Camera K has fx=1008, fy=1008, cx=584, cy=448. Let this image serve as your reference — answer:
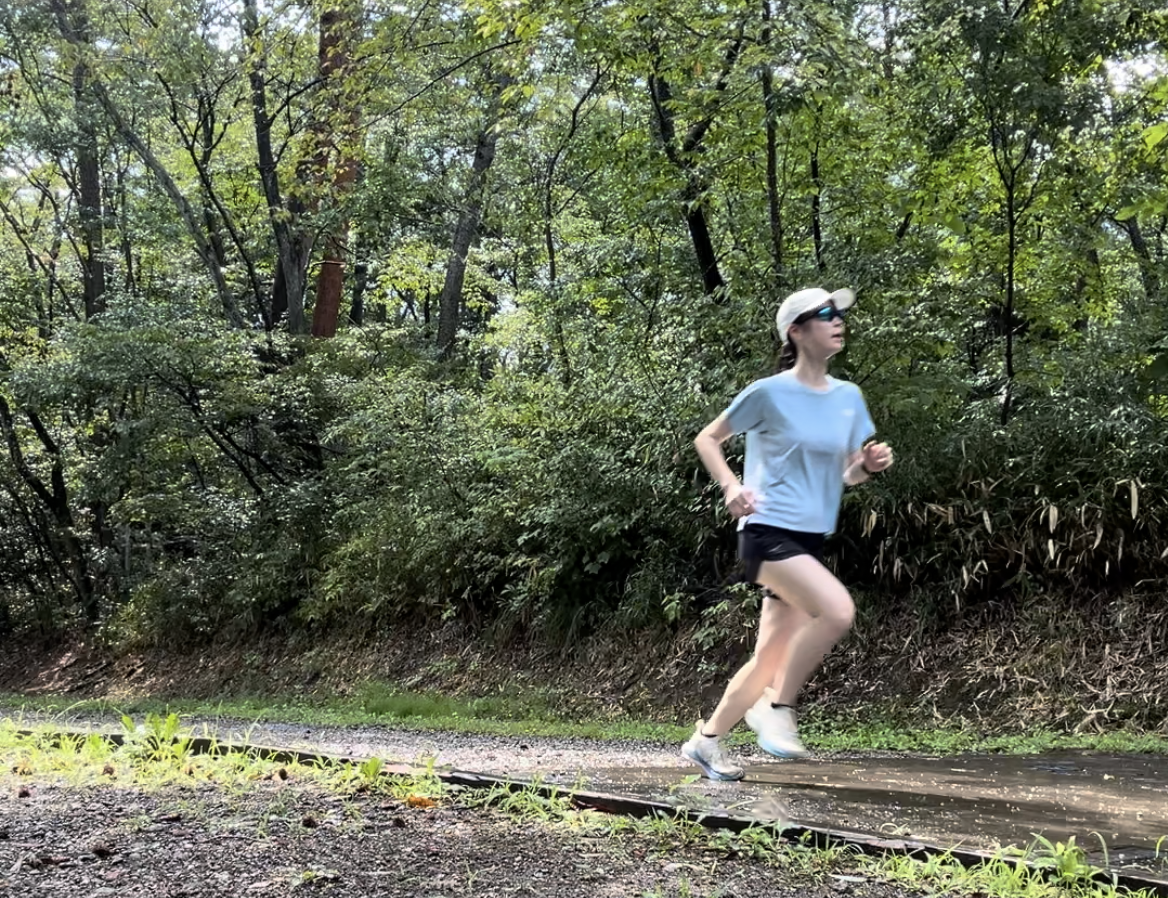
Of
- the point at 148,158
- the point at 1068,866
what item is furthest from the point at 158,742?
the point at 148,158

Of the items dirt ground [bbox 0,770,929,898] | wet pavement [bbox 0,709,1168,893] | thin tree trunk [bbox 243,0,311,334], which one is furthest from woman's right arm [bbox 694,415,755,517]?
thin tree trunk [bbox 243,0,311,334]

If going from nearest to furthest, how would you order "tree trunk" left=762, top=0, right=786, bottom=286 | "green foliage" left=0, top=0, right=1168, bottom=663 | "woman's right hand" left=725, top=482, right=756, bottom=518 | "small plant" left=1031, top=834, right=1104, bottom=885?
"small plant" left=1031, top=834, right=1104, bottom=885
"woman's right hand" left=725, top=482, right=756, bottom=518
"tree trunk" left=762, top=0, right=786, bottom=286
"green foliage" left=0, top=0, right=1168, bottom=663

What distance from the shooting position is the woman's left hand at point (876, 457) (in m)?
3.92

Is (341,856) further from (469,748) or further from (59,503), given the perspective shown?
(59,503)

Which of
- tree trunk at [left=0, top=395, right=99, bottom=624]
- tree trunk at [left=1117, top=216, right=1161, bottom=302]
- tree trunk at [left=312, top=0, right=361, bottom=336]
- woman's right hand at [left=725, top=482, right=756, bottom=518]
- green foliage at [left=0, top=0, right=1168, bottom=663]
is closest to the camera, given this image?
woman's right hand at [left=725, top=482, right=756, bottom=518]

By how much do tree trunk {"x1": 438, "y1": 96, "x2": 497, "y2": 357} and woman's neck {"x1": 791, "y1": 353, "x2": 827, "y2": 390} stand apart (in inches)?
586

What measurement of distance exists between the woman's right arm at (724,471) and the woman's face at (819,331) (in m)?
0.44

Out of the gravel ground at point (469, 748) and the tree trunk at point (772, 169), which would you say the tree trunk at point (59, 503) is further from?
the tree trunk at point (772, 169)

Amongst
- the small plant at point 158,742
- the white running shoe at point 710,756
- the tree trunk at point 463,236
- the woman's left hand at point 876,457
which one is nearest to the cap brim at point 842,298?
the woman's left hand at point 876,457

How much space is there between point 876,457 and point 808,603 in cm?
64

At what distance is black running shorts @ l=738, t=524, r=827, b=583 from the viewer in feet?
12.5

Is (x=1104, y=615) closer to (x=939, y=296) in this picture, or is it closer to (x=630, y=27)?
(x=939, y=296)

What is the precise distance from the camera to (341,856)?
3107 millimetres

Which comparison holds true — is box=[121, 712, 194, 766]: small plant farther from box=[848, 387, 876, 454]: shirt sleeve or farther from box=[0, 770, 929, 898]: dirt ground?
box=[848, 387, 876, 454]: shirt sleeve
